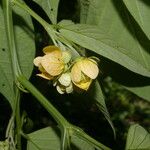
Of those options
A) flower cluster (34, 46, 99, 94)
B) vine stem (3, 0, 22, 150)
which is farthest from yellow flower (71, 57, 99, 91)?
vine stem (3, 0, 22, 150)

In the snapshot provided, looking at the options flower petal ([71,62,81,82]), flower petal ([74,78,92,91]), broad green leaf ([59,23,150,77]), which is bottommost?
flower petal ([74,78,92,91])

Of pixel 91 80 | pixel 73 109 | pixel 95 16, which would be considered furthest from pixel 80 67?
pixel 73 109

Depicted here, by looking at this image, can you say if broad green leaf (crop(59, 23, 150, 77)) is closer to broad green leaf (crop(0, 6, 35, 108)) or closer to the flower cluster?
the flower cluster

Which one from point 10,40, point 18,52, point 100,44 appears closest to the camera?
point 100,44

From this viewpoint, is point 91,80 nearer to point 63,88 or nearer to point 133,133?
point 63,88

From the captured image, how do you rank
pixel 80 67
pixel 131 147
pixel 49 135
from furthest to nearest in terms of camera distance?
1. pixel 49 135
2. pixel 131 147
3. pixel 80 67

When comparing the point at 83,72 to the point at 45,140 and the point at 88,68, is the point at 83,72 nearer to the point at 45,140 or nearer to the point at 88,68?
the point at 88,68

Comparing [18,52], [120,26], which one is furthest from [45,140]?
[120,26]
